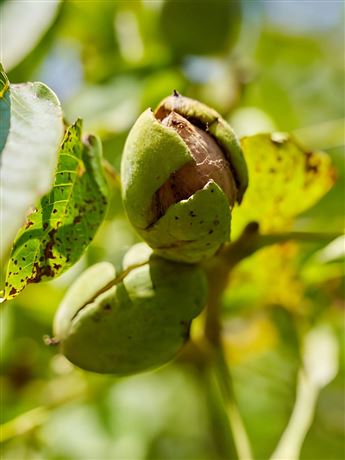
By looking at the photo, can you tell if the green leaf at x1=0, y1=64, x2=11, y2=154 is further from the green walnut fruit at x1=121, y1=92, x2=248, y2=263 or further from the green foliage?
the green foliage

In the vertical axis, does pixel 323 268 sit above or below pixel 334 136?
below

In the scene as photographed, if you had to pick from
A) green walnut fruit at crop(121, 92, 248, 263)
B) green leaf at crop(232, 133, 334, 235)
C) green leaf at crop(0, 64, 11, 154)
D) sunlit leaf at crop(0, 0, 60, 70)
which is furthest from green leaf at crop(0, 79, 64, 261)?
sunlit leaf at crop(0, 0, 60, 70)

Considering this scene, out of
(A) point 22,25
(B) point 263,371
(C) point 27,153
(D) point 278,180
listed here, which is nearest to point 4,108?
(C) point 27,153

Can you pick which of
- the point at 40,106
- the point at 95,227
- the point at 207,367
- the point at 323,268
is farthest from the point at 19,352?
the point at 40,106

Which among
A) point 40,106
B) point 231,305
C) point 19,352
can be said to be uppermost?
point 40,106


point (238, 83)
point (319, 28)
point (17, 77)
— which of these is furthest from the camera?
point (319, 28)

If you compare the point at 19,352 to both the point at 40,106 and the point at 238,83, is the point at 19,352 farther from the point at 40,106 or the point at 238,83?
the point at 40,106
